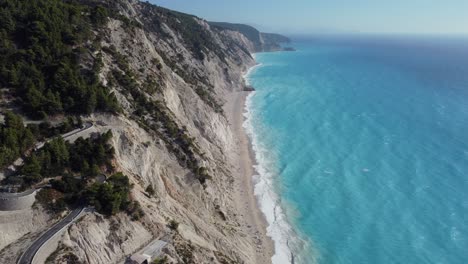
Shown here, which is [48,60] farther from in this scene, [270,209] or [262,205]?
[270,209]

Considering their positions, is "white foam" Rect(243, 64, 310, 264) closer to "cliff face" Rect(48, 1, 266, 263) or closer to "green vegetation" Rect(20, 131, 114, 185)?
"cliff face" Rect(48, 1, 266, 263)

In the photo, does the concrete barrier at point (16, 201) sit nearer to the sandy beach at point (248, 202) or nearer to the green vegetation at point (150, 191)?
the green vegetation at point (150, 191)

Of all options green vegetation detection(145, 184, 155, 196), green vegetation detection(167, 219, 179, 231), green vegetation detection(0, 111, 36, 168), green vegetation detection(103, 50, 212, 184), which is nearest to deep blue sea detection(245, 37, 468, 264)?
green vegetation detection(103, 50, 212, 184)

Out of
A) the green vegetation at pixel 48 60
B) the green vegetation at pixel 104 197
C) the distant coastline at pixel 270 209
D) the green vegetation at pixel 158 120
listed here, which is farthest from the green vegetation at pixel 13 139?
the distant coastline at pixel 270 209

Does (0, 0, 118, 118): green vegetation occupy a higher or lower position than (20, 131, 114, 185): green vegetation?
higher

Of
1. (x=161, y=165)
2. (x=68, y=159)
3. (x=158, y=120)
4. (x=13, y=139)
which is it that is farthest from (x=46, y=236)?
(x=158, y=120)

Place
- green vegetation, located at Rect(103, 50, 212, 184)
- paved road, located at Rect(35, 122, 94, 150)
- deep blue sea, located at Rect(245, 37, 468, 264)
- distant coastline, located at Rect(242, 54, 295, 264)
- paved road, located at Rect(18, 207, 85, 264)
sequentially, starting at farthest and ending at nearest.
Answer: green vegetation, located at Rect(103, 50, 212, 184) < deep blue sea, located at Rect(245, 37, 468, 264) < distant coastline, located at Rect(242, 54, 295, 264) < paved road, located at Rect(35, 122, 94, 150) < paved road, located at Rect(18, 207, 85, 264)
